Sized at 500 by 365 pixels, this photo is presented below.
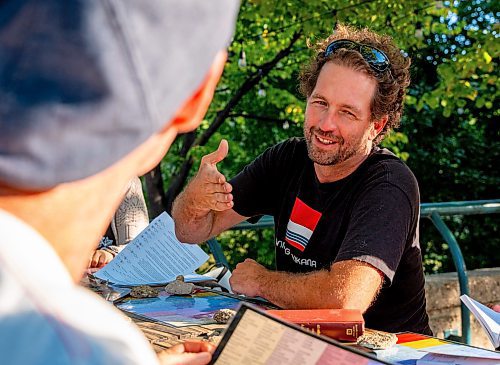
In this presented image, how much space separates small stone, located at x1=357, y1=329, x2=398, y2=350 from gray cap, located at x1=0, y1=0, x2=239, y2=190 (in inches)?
54.2

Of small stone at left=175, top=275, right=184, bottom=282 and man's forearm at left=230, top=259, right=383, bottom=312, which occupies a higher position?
man's forearm at left=230, top=259, right=383, bottom=312

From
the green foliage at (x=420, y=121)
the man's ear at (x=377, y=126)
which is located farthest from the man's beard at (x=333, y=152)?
the green foliage at (x=420, y=121)

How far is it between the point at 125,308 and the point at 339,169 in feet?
3.10

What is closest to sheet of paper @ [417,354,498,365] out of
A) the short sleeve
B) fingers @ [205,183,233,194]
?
the short sleeve

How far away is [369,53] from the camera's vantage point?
2.86m

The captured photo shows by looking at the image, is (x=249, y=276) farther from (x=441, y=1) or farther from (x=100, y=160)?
(x=441, y=1)

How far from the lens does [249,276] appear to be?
2.48m

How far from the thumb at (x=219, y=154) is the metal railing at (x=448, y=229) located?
977 millimetres

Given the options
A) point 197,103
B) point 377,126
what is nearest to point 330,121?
point 377,126

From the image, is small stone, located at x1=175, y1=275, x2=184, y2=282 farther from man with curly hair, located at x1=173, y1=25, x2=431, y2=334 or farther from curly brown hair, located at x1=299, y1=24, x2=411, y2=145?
curly brown hair, located at x1=299, y1=24, x2=411, y2=145

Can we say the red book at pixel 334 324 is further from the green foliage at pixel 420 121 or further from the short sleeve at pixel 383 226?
the green foliage at pixel 420 121

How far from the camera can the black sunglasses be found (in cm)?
284

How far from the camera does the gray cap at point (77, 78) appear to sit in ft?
1.68

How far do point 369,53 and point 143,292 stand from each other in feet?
3.81
